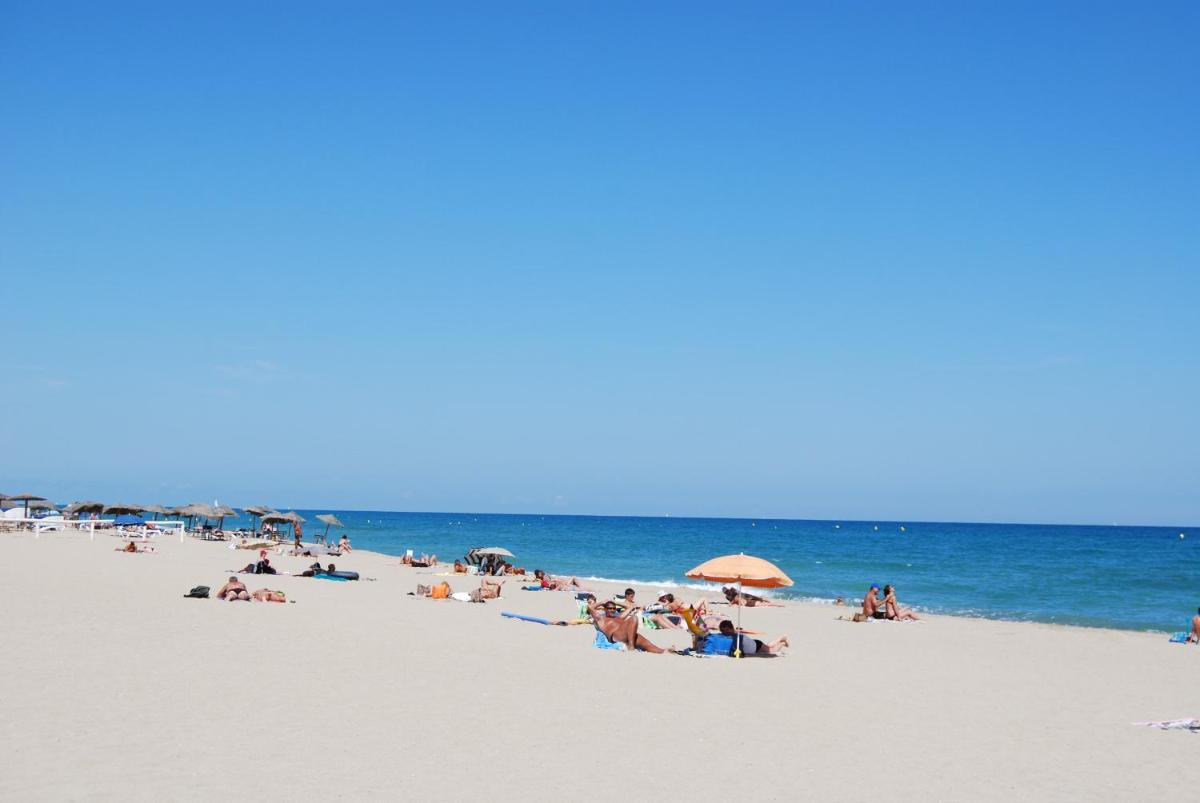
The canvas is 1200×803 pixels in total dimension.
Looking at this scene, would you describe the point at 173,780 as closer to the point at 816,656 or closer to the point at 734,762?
the point at 734,762

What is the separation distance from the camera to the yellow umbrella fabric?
16812 mm

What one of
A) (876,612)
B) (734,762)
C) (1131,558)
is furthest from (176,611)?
(1131,558)

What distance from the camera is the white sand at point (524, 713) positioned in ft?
24.8

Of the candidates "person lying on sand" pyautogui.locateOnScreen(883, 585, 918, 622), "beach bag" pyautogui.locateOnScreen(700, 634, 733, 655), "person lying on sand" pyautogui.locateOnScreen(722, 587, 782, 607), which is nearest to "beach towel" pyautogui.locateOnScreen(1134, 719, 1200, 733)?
"beach bag" pyautogui.locateOnScreen(700, 634, 733, 655)

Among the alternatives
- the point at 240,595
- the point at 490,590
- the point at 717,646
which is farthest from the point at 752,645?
the point at 490,590

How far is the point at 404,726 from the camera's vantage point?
362 inches

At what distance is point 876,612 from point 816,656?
330 inches

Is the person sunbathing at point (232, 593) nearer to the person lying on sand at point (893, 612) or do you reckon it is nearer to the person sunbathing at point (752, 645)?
the person sunbathing at point (752, 645)

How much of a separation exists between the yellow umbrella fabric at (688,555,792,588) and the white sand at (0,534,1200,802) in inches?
53.4

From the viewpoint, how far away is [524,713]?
10141 millimetres

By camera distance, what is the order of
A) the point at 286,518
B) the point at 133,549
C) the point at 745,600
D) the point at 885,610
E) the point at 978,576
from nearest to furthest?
the point at 885,610
the point at 745,600
the point at 133,549
the point at 978,576
the point at 286,518

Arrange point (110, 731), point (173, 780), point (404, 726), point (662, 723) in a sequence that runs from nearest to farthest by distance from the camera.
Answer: point (173, 780)
point (110, 731)
point (404, 726)
point (662, 723)

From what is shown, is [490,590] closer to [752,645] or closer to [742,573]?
[742,573]

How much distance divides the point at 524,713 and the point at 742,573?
7438mm
